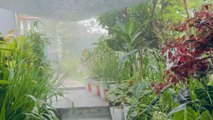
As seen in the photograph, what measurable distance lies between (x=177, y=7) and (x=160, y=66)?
95cm

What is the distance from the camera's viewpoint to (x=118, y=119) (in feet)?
6.51

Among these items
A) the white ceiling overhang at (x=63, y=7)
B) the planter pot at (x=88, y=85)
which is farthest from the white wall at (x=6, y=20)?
the planter pot at (x=88, y=85)

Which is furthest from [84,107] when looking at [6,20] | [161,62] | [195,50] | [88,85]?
[195,50]

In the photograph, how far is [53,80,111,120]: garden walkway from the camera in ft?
6.53

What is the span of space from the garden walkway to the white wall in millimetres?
821

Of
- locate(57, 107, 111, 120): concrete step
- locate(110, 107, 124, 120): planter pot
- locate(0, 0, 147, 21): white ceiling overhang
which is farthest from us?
locate(57, 107, 111, 120): concrete step

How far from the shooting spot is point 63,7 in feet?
7.12

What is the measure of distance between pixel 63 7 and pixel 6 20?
30.0 inches

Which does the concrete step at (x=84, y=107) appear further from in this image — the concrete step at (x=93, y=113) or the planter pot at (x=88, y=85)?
the planter pot at (x=88, y=85)

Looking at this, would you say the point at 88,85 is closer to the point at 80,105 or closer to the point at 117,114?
the point at 80,105

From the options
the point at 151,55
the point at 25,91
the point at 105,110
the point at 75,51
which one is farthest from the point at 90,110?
the point at 25,91

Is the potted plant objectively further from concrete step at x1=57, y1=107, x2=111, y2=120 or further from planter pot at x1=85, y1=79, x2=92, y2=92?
planter pot at x1=85, y1=79, x2=92, y2=92

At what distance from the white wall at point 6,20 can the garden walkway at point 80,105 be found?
821mm

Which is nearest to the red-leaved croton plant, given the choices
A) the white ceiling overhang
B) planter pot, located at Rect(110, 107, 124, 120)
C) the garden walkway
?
planter pot, located at Rect(110, 107, 124, 120)
